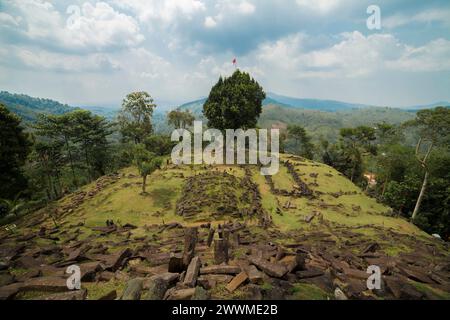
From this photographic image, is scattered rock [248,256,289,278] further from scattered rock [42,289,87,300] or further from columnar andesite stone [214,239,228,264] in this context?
scattered rock [42,289,87,300]

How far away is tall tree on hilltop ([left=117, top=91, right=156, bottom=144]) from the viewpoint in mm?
44438

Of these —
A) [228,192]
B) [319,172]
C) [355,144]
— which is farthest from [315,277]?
[355,144]

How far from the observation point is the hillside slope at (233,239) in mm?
7172

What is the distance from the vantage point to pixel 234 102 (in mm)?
36688

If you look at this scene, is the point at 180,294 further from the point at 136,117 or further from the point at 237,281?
the point at 136,117

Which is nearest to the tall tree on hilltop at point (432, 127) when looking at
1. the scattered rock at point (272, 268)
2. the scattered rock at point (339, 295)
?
the scattered rock at point (339, 295)

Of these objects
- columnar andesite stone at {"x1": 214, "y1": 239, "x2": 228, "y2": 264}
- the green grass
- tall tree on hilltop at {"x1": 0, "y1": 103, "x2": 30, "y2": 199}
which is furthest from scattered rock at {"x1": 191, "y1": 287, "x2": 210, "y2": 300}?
tall tree on hilltop at {"x1": 0, "y1": 103, "x2": 30, "y2": 199}

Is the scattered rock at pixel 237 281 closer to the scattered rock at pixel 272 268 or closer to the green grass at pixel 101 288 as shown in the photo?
the scattered rock at pixel 272 268

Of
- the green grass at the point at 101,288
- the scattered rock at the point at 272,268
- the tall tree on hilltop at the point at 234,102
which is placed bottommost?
the green grass at the point at 101,288

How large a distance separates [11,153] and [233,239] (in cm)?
2575

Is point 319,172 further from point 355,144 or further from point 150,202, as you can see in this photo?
point 150,202

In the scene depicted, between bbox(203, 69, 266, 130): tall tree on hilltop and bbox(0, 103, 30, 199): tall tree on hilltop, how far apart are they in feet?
79.7

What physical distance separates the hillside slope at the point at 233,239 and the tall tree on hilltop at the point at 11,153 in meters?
4.92
